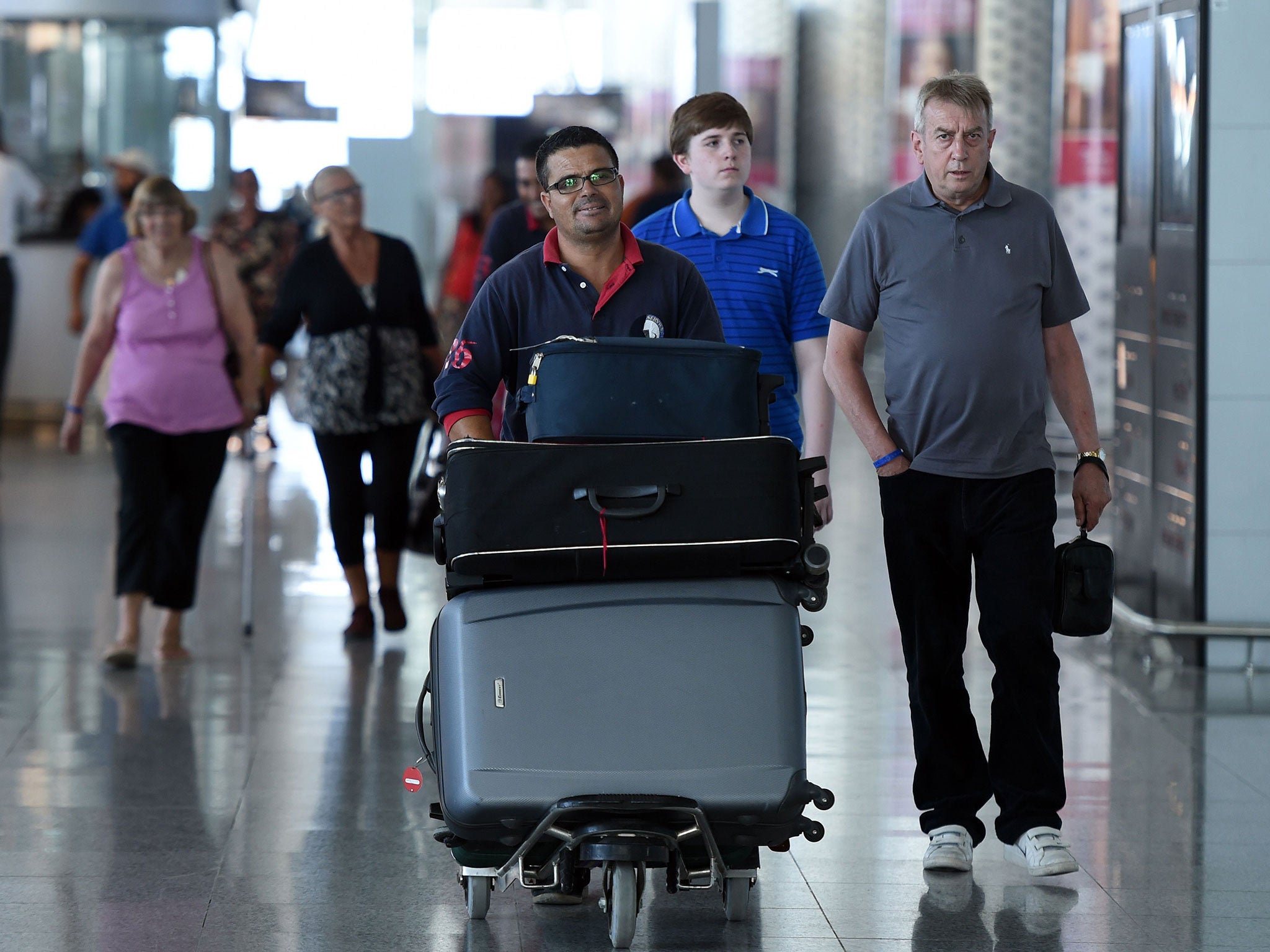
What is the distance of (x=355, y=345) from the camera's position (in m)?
6.57

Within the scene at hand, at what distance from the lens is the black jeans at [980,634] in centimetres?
404

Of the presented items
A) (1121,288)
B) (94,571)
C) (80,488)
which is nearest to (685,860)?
(1121,288)

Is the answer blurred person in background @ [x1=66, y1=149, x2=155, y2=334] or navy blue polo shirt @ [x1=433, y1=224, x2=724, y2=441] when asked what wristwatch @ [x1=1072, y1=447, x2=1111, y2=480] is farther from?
blurred person in background @ [x1=66, y1=149, x2=155, y2=334]

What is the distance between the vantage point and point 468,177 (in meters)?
35.1

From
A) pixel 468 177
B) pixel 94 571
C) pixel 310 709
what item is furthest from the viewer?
pixel 468 177

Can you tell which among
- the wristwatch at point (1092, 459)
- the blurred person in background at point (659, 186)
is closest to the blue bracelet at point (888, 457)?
the wristwatch at point (1092, 459)

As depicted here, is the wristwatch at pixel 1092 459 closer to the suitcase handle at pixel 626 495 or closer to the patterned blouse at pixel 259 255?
the suitcase handle at pixel 626 495

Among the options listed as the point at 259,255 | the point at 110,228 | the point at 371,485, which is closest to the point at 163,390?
the point at 371,485

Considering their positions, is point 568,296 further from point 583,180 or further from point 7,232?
point 7,232

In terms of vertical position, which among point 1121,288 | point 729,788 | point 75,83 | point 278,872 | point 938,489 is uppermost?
point 75,83

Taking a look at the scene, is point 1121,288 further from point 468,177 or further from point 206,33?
point 468,177

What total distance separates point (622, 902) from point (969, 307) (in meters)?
1.47

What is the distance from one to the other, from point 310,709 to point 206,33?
11791 mm

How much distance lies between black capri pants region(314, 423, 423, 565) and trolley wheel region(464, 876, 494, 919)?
317cm
